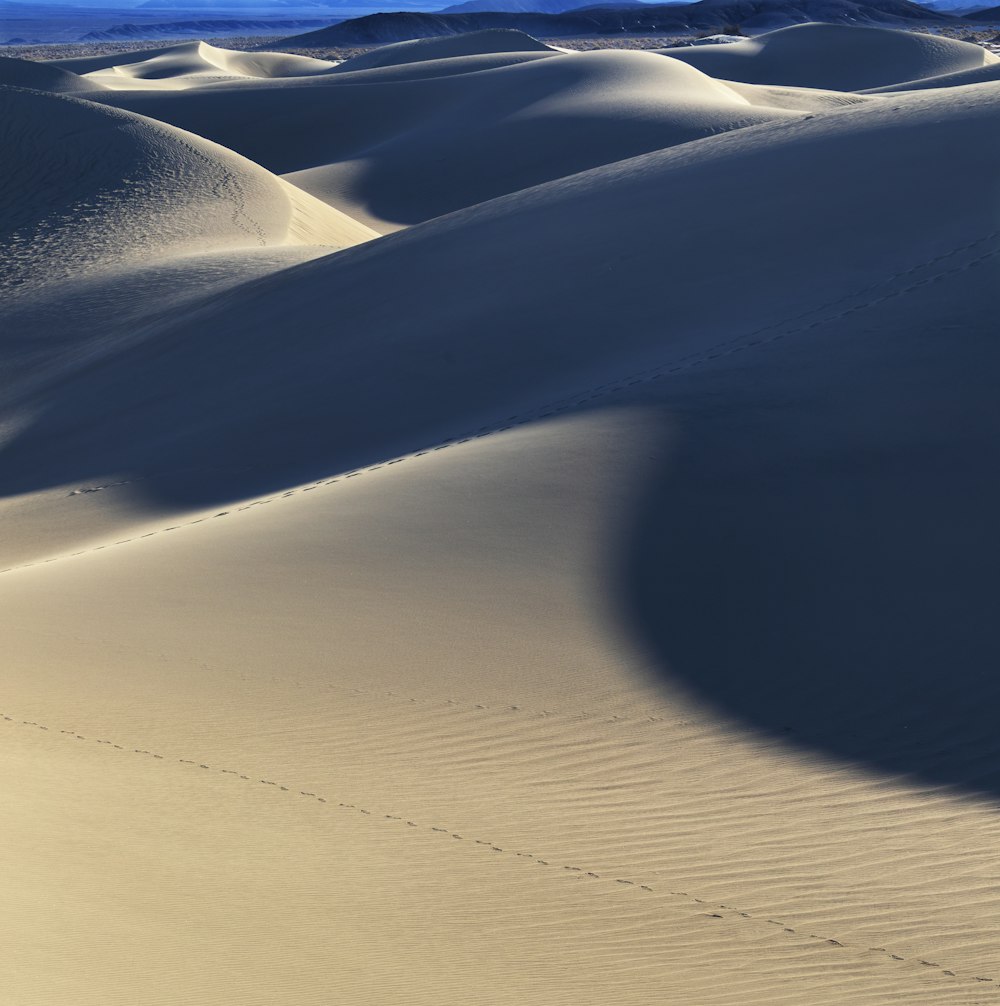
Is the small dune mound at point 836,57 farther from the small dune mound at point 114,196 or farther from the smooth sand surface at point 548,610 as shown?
the smooth sand surface at point 548,610

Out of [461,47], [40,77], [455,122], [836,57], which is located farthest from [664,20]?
[455,122]

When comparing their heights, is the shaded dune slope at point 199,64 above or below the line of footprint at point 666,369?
below

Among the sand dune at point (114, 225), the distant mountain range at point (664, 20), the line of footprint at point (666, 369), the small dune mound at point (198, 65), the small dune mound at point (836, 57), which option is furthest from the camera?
the distant mountain range at point (664, 20)

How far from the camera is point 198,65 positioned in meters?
55.4

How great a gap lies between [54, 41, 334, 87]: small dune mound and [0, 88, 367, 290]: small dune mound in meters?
28.4

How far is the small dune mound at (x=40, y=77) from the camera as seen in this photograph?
1556 inches

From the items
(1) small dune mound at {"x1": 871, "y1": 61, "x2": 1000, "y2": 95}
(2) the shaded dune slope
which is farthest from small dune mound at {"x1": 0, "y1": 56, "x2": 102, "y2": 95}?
(1) small dune mound at {"x1": 871, "y1": 61, "x2": 1000, "y2": 95}

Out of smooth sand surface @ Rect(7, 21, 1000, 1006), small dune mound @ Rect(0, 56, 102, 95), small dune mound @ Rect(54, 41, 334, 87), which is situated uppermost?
smooth sand surface @ Rect(7, 21, 1000, 1006)

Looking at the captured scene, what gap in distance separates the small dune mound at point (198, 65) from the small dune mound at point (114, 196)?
28409mm

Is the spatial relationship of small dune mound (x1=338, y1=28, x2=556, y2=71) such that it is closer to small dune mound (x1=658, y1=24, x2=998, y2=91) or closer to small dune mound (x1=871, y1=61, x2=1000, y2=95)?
small dune mound (x1=658, y1=24, x2=998, y2=91)

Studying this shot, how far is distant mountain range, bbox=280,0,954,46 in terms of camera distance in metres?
101

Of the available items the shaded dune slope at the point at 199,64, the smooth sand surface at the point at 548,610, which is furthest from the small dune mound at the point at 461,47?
the smooth sand surface at the point at 548,610

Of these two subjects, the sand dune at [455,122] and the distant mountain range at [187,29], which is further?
the distant mountain range at [187,29]

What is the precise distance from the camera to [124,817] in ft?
16.5
